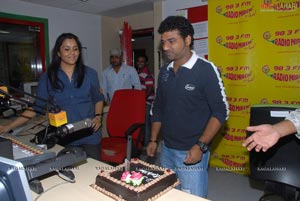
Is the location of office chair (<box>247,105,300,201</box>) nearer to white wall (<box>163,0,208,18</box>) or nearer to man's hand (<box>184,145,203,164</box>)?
man's hand (<box>184,145,203,164</box>)

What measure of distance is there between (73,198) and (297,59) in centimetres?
256

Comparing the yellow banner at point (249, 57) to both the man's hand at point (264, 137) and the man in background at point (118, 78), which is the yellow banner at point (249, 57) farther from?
the man's hand at point (264, 137)

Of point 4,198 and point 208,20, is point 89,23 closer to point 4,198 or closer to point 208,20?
point 208,20

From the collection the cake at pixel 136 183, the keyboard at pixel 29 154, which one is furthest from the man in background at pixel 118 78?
the cake at pixel 136 183

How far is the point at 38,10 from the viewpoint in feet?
12.4

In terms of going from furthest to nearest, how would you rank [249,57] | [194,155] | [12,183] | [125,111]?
[249,57]
[125,111]
[194,155]
[12,183]

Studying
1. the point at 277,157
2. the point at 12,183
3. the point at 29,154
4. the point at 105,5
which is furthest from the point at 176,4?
the point at 12,183

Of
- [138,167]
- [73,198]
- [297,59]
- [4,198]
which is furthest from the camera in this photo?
[297,59]

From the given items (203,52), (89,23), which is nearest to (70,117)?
(203,52)

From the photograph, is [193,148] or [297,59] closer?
[193,148]

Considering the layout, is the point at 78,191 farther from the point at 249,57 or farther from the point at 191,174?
the point at 249,57

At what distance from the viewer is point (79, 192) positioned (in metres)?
1.06

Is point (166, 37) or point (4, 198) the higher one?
point (166, 37)

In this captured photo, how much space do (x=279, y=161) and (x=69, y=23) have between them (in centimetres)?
370
